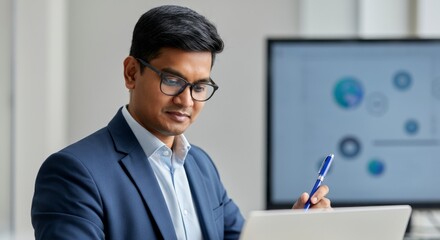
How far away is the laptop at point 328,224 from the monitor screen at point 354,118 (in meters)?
1.01

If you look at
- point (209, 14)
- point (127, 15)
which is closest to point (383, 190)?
point (209, 14)

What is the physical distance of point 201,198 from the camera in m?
1.48

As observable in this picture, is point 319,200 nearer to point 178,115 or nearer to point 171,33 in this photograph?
point 178,115

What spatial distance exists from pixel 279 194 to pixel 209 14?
65 cm

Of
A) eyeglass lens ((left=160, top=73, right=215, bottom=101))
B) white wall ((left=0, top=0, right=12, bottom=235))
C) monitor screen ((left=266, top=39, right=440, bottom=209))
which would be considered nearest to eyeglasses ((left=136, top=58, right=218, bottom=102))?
eyeglass lens ((left=160, top=73, right=215, bottom=101))

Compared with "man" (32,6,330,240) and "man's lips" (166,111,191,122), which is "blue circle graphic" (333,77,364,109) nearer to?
"man" (32,6,330,240)

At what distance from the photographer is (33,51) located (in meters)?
2.41

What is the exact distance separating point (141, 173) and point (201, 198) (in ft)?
0.54

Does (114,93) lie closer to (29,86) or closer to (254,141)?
(29,86)

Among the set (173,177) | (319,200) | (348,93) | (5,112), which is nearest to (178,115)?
(173,177)

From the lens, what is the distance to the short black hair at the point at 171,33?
1330 mm

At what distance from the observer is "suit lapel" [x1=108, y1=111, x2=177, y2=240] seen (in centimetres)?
134

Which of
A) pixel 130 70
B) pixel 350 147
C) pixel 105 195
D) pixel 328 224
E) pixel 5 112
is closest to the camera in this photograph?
pixel 328 224

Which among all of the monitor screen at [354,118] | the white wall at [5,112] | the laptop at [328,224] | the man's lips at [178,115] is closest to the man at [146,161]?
the man's lips at [178,115]
